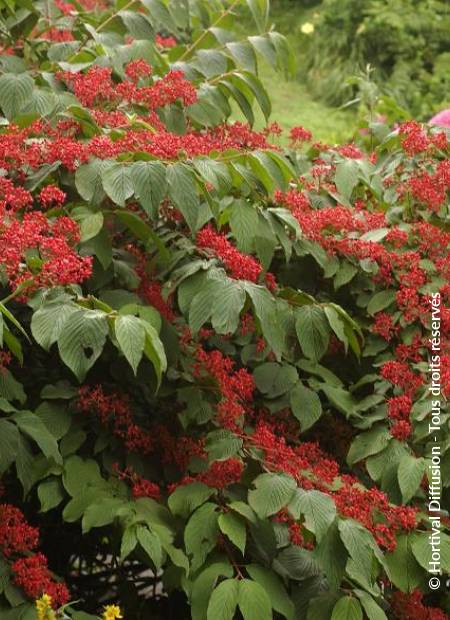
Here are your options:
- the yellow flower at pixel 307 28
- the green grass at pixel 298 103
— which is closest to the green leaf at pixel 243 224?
the green grass at pixel 298 103

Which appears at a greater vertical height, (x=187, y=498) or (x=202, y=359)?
(x=202, y=359)

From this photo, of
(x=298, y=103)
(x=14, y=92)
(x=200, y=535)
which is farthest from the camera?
(x=298, y=103)

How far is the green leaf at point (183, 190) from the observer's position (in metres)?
2.49

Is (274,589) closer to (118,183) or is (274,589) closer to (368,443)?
(368,443)

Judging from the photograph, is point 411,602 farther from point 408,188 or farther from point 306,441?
point 408,188

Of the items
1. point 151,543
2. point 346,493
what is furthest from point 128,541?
point 346,493

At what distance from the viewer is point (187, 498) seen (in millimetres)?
2516

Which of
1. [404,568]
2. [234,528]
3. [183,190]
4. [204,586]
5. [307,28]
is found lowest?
[307,28]

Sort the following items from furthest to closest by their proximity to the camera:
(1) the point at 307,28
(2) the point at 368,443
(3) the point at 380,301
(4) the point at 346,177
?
(1) the point at 307,28
(4) the point at 346,177
(3) the point at 380,301
(2) the point at 368,443

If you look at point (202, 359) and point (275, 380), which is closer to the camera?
point (202, 359)

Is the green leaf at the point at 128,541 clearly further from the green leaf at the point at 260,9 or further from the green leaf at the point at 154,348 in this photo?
the green leaf at the point at 260,9

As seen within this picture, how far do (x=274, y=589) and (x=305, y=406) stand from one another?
0.50 m

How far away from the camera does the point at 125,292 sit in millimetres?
2682

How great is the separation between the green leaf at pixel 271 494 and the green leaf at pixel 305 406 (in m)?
0.34
